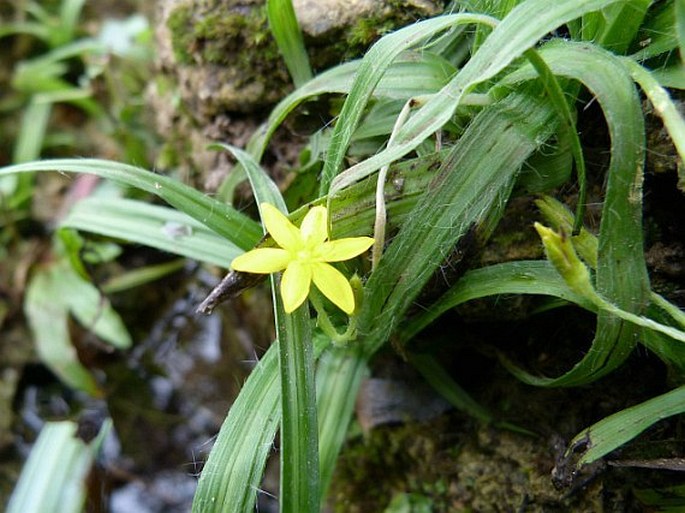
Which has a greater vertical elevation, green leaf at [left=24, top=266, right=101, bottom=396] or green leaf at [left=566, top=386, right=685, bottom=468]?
green leaf at [left=24, top=266, right=101, bottom=396]

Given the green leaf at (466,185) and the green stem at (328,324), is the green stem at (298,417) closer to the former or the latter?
the green stem at (328,324)

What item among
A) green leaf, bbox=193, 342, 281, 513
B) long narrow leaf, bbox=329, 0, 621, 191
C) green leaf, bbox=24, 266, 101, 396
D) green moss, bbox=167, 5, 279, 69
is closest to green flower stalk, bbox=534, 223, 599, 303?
long narrow leaf, bbox=329, 0, 621, 191

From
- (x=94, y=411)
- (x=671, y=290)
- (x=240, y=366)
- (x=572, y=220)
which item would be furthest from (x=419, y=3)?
(x=94, y=411)

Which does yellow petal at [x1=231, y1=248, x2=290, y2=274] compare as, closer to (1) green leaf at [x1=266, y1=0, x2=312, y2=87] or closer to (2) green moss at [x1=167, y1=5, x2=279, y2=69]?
(1) green leaf at [x1=266, y1=0, x2=312, y2=87]

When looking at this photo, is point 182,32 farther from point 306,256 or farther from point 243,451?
point 243,451

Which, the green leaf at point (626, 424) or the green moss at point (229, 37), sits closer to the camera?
the green leaf at point (626, 424)

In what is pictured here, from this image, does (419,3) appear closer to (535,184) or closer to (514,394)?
(535,184)

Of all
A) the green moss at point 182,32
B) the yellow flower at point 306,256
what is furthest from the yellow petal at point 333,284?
the green moss at point 182,32
